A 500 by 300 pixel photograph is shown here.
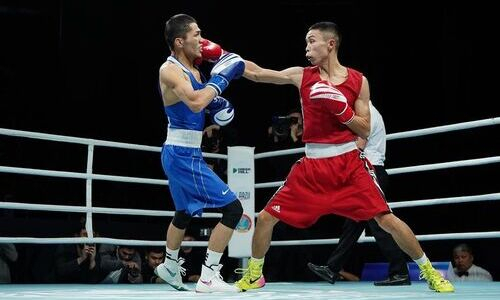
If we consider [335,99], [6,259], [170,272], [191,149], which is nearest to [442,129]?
[335,99]

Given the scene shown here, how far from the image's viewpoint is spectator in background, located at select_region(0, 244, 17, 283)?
5.66 metres

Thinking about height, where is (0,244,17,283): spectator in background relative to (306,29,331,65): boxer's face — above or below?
below

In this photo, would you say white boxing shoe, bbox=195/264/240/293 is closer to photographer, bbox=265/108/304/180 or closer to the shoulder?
the shoulder

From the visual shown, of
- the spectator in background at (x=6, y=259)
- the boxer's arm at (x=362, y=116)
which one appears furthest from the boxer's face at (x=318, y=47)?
the spectator in background at (x=6, y=259)

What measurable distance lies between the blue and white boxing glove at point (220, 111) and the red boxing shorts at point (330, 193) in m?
0.42

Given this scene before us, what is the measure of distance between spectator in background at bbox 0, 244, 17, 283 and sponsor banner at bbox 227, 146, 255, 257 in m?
1.67

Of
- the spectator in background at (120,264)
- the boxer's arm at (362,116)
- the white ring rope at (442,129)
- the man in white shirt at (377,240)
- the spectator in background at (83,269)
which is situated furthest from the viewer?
the spectator in background at (120,264)

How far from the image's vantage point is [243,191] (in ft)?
17.7

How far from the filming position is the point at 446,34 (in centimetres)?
845

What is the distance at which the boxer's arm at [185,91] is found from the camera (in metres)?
3.68

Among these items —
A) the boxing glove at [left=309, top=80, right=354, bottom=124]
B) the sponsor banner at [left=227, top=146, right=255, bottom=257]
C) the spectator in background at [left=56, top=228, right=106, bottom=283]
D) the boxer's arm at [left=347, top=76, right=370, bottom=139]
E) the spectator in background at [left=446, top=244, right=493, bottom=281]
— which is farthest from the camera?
the spectator in background at [left=446, top=244, right=493, bottom=281]

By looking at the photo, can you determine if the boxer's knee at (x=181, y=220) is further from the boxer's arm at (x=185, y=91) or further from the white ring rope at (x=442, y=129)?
the white ring rope at (x=442, y=129)

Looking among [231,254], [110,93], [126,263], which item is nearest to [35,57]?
[110,93]

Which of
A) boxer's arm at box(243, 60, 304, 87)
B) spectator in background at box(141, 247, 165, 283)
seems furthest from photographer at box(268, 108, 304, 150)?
boxer's arm at box(243, 60, 304, 87)
